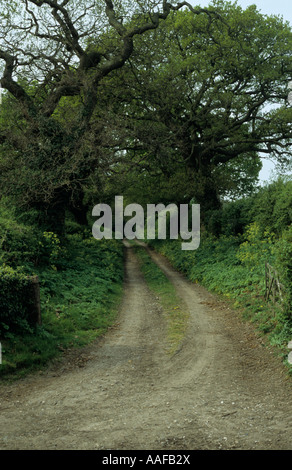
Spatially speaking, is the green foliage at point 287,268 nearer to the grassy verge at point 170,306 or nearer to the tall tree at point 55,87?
the grassy verge at point 170,306

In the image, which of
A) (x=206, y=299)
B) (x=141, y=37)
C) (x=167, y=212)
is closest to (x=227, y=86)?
(x=141, y=37)

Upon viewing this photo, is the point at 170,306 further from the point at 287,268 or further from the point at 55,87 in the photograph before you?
the point at 55,87

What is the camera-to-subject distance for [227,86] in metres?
29.2

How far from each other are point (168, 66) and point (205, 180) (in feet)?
28.1

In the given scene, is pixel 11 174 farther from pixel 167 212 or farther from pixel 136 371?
pixel 167 212

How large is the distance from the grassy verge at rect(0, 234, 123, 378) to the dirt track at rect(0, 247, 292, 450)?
0.55m

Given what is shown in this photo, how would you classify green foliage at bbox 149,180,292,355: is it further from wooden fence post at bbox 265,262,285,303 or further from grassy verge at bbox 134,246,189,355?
grassy verge at bbox 134,246,189,355

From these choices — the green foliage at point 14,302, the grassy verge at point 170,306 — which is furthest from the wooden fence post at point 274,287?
Result: the green foliage at point 14,302

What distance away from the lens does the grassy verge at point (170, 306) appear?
1215 cm

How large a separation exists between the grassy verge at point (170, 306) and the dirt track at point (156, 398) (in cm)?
31

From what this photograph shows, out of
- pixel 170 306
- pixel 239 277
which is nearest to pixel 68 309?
pixel 170 306

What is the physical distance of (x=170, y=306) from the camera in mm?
16281

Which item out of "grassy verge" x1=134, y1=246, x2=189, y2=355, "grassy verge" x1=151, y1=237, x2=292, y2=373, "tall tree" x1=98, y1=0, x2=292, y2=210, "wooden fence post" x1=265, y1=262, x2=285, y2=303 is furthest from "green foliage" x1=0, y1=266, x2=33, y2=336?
"tall tree" x1=98, y1=0, x2=292, y2=210

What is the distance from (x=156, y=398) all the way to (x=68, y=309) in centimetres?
627
